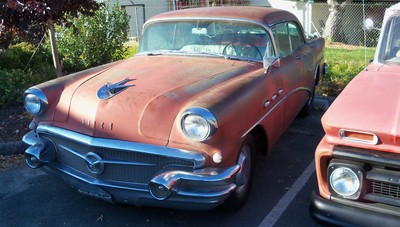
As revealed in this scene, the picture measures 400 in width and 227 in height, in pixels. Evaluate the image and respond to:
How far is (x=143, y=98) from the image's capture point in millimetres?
3041

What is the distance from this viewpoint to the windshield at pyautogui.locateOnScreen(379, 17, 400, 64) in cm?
329

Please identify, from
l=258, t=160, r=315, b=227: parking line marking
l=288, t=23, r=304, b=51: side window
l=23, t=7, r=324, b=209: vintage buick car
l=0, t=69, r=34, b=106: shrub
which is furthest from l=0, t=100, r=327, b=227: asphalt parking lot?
l=0, t=69, r=34, b=106: shrub

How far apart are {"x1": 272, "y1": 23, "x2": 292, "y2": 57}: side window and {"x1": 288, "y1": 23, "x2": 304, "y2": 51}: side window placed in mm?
186

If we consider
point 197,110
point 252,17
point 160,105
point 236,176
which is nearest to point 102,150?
point 160,105

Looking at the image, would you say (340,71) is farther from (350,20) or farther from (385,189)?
(350,20)

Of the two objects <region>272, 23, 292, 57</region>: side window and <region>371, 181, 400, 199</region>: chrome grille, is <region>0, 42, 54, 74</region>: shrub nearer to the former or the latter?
<region>272, 23, 292, 57</region>: side window

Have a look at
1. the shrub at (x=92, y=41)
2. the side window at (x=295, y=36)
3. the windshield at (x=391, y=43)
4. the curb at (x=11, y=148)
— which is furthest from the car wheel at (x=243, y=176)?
the shrub at (x=92, y=41)

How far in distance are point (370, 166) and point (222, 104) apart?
1075mm

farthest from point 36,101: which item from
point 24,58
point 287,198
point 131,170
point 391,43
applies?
point 24,58

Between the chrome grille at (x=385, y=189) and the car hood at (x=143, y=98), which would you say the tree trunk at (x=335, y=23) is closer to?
the car hood at (x=143, y=98)

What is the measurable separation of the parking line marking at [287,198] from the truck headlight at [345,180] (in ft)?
3.19

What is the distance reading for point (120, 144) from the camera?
2.86m

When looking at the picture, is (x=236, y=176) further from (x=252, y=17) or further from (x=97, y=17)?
(x=97, y=17)

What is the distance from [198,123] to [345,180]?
1.01 meters
